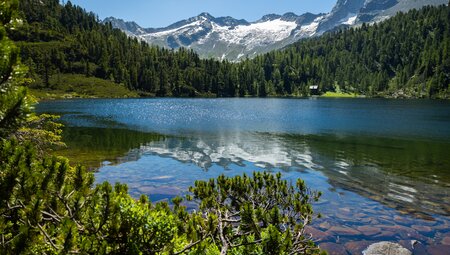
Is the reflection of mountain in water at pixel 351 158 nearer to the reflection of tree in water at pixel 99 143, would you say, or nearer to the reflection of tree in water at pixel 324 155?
the reflection of tree in water at pixel 324 155

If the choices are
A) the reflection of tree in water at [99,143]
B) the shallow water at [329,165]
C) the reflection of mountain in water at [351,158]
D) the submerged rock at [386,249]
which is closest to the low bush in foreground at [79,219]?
the submerged rock at [386,249]

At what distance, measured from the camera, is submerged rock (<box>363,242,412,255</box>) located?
54.3 ft

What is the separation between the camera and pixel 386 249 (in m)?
16.9

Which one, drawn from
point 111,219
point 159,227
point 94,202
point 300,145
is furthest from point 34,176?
point 300,145

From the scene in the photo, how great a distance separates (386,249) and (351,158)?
87.9ft

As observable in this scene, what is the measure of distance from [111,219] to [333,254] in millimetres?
13003

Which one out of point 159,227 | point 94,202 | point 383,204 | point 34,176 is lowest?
point 383,204

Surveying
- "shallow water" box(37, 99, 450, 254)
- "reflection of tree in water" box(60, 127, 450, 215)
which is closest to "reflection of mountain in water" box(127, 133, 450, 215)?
"reflection of tree in water" box(60, 127, 450, 215)

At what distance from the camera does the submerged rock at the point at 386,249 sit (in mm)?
16550

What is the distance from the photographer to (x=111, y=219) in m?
7.15

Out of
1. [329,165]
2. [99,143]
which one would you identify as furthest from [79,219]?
[99,143]

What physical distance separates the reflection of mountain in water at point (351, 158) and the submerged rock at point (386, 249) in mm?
7663

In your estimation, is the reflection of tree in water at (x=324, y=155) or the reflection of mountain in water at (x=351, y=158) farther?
the reflection of tree in water at (x=324, y=155)

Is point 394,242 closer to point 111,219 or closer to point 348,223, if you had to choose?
point 348,223
